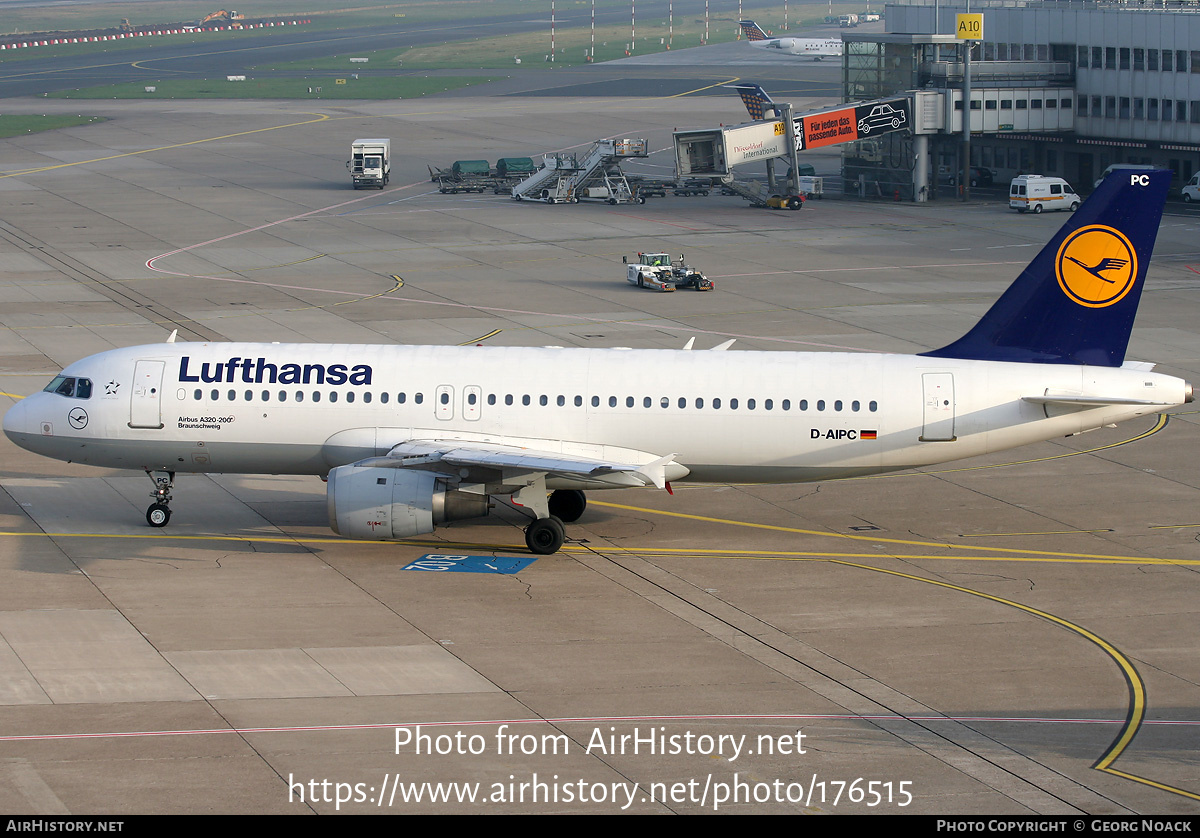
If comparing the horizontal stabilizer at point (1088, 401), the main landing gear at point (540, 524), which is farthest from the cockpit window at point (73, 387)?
the horizontal stabilizer at point (1088, 401)

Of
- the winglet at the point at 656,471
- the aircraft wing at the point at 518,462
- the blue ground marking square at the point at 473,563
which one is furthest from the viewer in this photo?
the blue ground marking square at the point at 473,563

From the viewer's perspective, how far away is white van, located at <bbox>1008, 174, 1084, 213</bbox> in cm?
10531

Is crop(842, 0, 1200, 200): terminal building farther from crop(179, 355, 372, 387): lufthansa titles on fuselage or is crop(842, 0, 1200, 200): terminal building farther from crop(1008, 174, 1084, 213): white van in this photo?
crop(179, 355, 372, 387): lufthansa titles on fuselage

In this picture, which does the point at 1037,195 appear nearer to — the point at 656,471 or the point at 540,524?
the point at 656,471

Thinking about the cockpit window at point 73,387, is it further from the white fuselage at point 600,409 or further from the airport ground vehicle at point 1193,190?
the airport ground vehicle at point 1193,190

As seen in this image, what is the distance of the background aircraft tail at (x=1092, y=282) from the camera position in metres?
39.1

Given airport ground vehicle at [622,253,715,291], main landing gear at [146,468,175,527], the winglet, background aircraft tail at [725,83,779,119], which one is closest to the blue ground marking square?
the winglet

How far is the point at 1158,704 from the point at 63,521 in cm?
2923

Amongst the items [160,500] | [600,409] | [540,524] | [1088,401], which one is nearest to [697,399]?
[600,409]

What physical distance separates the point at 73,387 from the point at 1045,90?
92680 mm

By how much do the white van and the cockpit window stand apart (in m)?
80.9

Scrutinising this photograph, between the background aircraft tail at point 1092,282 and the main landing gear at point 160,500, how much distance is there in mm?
23735

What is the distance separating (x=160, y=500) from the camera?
133 ft

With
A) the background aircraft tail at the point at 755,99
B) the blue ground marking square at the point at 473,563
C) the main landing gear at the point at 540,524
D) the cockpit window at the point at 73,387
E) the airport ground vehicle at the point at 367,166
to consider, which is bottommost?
the blue ground marking square at the point at 473,563
